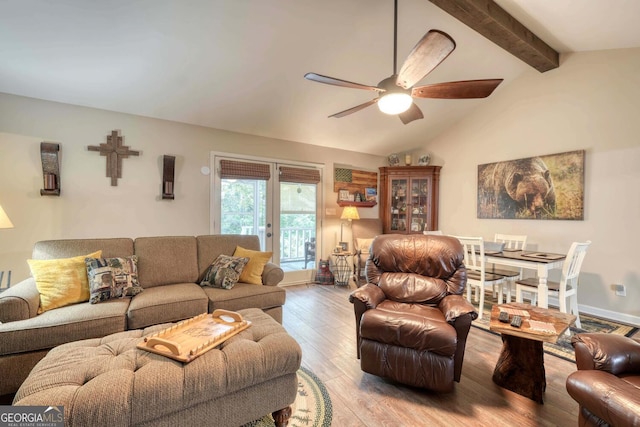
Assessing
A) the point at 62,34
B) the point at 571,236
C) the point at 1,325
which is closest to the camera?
the point at 1,325

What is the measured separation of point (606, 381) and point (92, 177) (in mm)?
4437

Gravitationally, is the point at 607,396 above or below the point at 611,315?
above

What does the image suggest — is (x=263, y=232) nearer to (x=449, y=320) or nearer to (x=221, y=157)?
(x=221, y=157)

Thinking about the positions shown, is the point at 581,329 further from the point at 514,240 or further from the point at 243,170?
the point at 243,170

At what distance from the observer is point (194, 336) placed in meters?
1.58

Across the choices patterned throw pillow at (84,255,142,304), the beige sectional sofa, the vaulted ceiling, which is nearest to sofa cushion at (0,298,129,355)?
the beige sectional sofa

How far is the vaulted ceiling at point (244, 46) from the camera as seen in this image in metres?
2.20

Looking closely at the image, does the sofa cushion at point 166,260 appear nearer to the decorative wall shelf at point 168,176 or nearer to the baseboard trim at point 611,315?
the decorative wall shelf at point 168,176

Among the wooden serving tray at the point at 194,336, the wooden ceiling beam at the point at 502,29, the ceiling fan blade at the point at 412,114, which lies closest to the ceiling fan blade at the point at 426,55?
the ceiling fan blade at the point at 412,114

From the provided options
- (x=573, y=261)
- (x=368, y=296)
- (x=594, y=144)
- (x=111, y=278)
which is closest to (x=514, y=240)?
(x=573, y=261)

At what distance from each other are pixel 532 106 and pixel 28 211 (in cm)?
626

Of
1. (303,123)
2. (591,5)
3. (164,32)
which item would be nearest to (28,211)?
(164,32)

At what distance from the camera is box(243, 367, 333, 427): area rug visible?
1.62m

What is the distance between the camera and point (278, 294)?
8.84 feet
